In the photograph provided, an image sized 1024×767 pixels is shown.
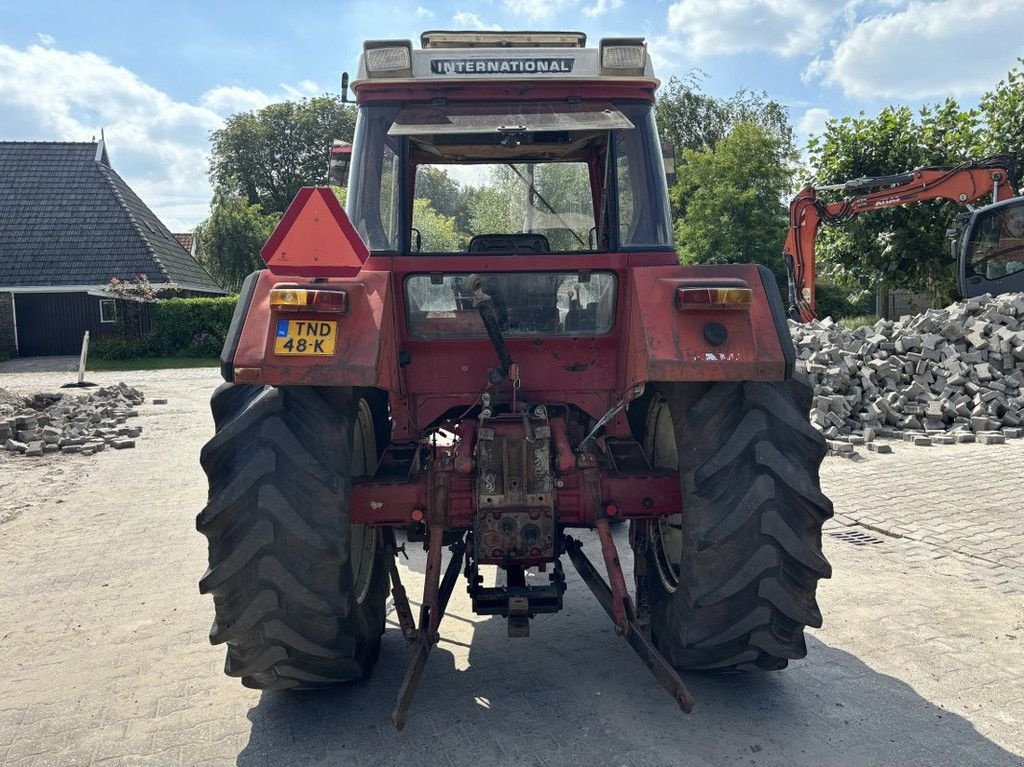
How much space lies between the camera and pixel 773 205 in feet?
98.7

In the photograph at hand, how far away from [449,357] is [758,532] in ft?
5.39

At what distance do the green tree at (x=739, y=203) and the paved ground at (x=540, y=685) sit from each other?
2473cm

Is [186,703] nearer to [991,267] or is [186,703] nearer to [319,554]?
[319,554]

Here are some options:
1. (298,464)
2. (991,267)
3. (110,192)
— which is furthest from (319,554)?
(110,192)

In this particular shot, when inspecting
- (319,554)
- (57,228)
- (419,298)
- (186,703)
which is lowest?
(186,703)

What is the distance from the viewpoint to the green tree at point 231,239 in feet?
134

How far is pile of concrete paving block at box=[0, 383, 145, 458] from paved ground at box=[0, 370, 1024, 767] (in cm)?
443

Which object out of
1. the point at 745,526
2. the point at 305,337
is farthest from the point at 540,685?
the point at 305,337

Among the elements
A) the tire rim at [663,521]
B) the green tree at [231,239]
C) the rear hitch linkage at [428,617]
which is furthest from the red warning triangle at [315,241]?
the green tree at [231,239]

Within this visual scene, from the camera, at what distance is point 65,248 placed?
28875 millimetres

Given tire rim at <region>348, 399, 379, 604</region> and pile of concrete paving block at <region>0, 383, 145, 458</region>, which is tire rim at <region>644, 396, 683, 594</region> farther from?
pile of concrete paving block at <region>0, 383, 145, 458</region>

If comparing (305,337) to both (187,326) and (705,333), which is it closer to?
(705,333)

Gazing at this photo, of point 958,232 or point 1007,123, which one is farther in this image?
point 1007,123

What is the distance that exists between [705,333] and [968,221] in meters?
12.5
